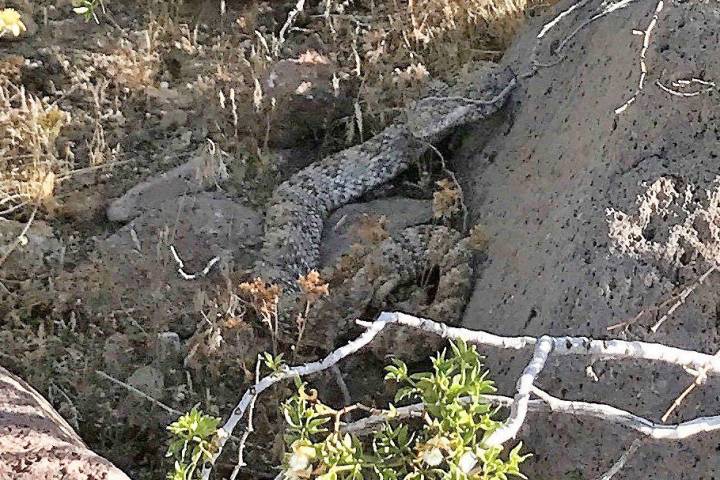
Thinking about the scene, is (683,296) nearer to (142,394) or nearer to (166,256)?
(142,394)

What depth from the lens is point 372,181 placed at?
17.1 ft

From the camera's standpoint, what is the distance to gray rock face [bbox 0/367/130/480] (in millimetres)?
2533

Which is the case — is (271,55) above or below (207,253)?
above

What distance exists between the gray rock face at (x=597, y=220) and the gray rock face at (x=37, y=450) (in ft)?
4.40

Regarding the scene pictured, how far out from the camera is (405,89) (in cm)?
561

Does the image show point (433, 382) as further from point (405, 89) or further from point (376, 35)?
point (376, 35)

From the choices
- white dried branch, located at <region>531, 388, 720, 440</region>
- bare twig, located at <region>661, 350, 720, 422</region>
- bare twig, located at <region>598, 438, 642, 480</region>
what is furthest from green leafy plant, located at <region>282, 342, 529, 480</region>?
bare twig, located at <region>661, 350, 720, 422</region>

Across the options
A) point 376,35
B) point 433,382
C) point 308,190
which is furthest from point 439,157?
point 433,382

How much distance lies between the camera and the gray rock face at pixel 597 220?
2.91 meters

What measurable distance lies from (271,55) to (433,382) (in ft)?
13.3

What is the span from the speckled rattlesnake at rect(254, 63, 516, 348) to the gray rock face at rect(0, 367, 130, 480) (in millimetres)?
1773

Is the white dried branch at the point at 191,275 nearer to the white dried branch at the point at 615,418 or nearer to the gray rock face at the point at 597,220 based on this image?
the gray rock face at the point at 597,220

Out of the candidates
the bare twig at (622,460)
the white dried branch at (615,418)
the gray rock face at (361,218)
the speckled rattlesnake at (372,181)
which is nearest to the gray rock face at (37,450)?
the white dried branch at (615,418)

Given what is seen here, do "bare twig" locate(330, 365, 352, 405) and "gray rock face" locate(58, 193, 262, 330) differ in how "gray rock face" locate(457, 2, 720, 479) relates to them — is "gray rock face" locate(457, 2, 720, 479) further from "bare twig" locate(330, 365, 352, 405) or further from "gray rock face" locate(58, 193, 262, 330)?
"gray rock face" locate(58, 193, 262, 330)
